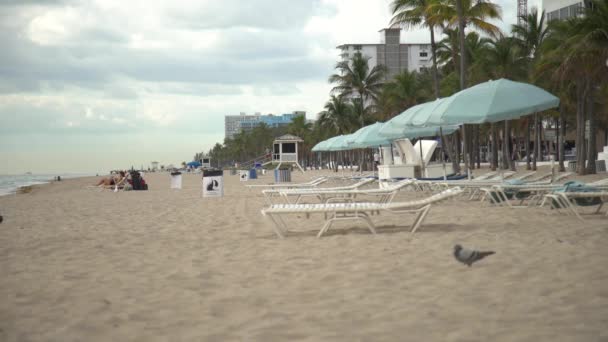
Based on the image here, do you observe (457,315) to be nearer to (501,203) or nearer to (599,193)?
(599,193)

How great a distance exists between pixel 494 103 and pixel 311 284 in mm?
7324

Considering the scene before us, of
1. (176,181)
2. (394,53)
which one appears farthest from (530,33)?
(394,53)

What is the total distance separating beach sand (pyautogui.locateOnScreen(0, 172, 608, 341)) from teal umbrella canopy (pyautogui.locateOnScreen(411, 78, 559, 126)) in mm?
2831

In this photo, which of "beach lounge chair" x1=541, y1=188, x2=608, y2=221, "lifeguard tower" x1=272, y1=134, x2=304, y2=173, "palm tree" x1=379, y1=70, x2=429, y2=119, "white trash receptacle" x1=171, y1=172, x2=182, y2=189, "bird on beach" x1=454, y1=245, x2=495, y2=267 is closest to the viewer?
"bird on beach" x1=454, y1=245, x2=495, y2=267

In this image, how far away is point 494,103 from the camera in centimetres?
1109

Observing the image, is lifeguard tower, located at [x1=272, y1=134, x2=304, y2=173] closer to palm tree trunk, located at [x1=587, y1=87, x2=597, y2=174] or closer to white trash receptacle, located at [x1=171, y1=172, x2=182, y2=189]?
white trash receptacle, located at [x1=171, y1=172, x2=182, y2=189]

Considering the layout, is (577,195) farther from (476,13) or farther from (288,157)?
(288,157)

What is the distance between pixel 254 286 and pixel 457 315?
168cm

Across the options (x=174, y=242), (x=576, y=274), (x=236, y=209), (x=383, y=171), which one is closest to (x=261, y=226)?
(x=174, y=242)

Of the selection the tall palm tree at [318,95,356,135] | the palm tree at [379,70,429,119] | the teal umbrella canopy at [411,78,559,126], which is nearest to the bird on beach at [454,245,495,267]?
the teal umbrella canopy at [411,78,559,126]

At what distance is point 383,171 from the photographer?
17.5 meters

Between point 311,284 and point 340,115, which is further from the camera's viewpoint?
point 340,115

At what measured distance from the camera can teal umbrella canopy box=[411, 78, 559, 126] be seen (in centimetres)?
1096

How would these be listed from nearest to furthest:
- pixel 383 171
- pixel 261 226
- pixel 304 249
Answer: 1. pixel 304 249
2. pixel 261 226
3. pixel 383 171
